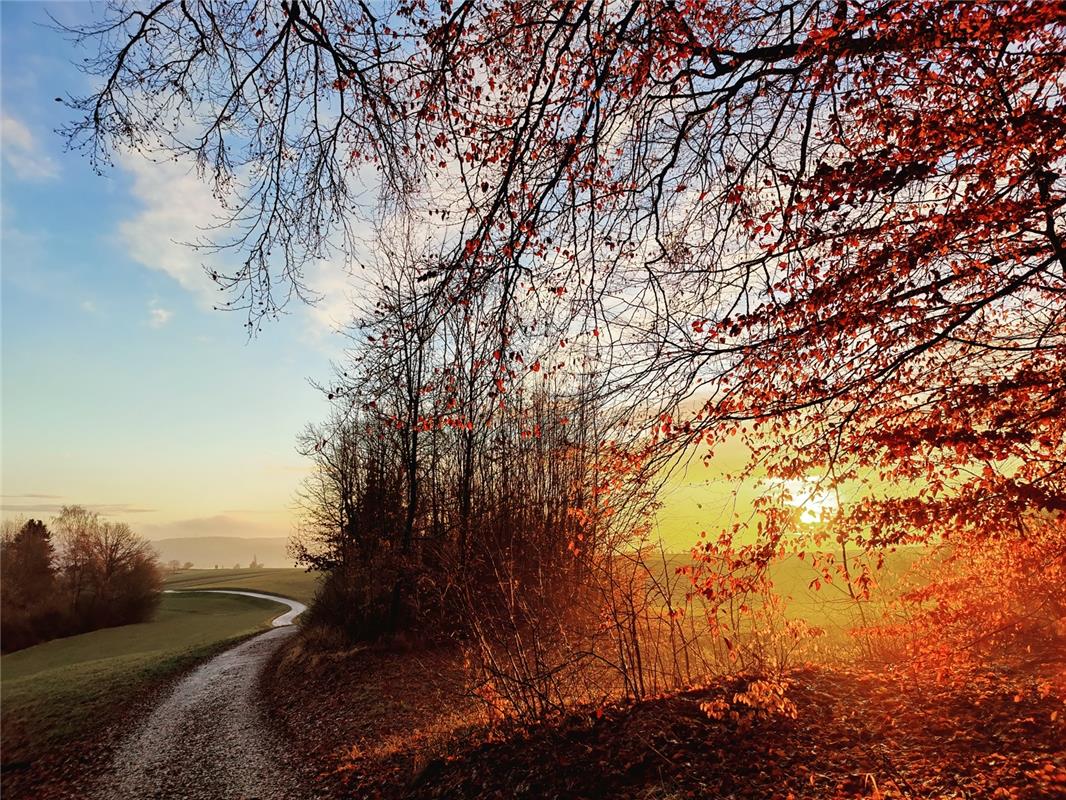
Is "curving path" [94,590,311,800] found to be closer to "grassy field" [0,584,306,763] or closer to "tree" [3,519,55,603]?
"grassy field" [0,584,306,763]

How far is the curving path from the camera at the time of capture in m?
7.50

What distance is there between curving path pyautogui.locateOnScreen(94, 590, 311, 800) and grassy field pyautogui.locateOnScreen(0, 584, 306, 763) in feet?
4.69

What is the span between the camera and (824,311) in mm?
4871

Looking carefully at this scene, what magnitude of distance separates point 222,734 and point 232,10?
11206 millimetres

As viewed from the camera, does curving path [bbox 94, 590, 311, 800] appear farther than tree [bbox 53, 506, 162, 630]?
No

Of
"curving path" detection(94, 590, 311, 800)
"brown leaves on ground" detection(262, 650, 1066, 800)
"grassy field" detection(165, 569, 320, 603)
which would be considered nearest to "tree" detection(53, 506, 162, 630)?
"grassy field" detection(165, 569, 320, 603)

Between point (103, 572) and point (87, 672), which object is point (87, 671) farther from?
point (103, 572)

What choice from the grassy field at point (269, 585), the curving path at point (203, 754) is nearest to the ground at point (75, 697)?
the curving path at point (203, 754)

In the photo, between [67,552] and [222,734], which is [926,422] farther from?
[67,552]

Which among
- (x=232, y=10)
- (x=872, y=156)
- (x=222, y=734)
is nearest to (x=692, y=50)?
(x=872, y=156)

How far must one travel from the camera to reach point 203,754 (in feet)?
29.2

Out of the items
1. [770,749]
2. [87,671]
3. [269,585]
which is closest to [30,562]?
[87,671]

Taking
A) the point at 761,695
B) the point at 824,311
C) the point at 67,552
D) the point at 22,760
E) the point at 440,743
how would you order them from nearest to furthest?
the point at 824,311
the point at 761,695
the point at 440,743
the point at 22,760
the point at 67,552

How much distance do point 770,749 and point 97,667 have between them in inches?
853
